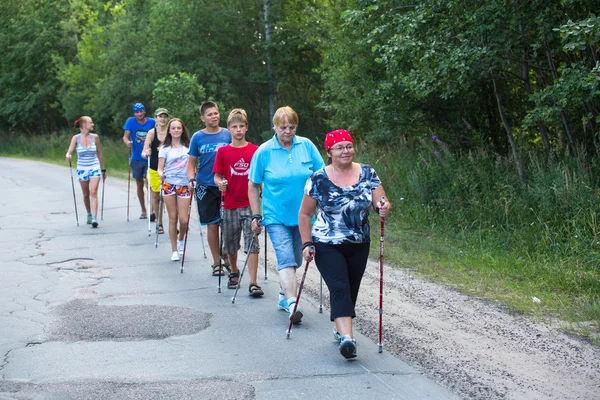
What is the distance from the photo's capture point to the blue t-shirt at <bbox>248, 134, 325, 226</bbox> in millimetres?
7492

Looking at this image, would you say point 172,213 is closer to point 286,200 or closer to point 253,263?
point 253,263

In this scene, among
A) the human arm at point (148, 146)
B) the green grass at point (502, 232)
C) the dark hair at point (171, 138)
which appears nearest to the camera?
the green grass at point (502, 232)

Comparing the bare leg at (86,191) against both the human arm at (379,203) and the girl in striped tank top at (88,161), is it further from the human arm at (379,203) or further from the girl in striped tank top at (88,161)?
the human arm at (379,203)

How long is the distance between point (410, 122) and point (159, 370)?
1034 cm

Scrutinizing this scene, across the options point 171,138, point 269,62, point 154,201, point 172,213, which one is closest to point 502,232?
point 172,213

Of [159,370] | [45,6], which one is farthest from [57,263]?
[45,6]

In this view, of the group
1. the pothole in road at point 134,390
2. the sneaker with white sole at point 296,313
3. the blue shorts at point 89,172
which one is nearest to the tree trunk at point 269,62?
the blue shorts at point 89,172

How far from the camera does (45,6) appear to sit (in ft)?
156

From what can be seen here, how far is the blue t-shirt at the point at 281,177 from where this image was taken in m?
7.49

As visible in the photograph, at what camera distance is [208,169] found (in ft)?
Answer: 31.3

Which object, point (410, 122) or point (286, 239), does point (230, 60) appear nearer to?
point (410, 122)

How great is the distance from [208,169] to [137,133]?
17.1 feet

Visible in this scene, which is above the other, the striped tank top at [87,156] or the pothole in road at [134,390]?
the striped tank top at [87,156]

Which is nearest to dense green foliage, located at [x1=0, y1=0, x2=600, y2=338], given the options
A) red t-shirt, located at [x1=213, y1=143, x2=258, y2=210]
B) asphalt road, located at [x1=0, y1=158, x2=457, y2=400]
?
red t-shirt, located at [x1=213, y1=143, x2=258, y2=210]
